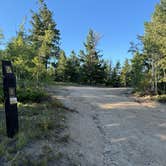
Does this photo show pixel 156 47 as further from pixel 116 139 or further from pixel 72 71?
pixel 72 71

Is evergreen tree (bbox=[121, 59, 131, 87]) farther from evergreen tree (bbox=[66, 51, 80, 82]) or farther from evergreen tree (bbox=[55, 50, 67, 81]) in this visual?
evergreen tree (bbox=[55, 50, 67, 81])

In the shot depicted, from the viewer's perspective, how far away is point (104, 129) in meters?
8.11

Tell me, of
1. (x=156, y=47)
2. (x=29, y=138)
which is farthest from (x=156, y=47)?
(x=29, y=138)

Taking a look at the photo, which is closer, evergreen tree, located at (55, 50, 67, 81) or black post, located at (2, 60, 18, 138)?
black post, located at (2, 60, 18, 138)

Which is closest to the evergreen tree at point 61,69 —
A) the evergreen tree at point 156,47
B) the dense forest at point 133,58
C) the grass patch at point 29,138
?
the dense forest at point 133,58

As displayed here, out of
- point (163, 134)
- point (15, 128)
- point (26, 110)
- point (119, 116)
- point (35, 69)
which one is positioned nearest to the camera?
point (15, 128)

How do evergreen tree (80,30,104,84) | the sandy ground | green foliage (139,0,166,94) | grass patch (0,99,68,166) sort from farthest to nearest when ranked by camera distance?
evergreen tree (80,30,104,84) < green foliage (139,0,166,94) < the sandy ground < grass patch (0,99,68,166)

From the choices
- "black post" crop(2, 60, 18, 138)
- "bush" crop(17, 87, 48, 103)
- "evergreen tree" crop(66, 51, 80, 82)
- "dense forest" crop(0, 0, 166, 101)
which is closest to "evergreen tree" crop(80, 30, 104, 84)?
"evergreen tree" crop(66, 51, 80, 82)

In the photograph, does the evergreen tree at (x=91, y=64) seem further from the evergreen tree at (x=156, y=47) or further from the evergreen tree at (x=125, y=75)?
the evergreen tree at (x=156, y=47)

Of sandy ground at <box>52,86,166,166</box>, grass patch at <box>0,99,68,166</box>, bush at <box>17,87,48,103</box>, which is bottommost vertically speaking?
sandy ground at <box>52,86,166,166</box>

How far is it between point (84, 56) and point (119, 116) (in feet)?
99.1

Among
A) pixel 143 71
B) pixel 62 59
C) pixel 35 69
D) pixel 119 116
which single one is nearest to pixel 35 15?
A: pixel 62 59

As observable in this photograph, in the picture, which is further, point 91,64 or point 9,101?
point 91,64

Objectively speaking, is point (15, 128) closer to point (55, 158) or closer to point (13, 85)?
point (13, 85)
